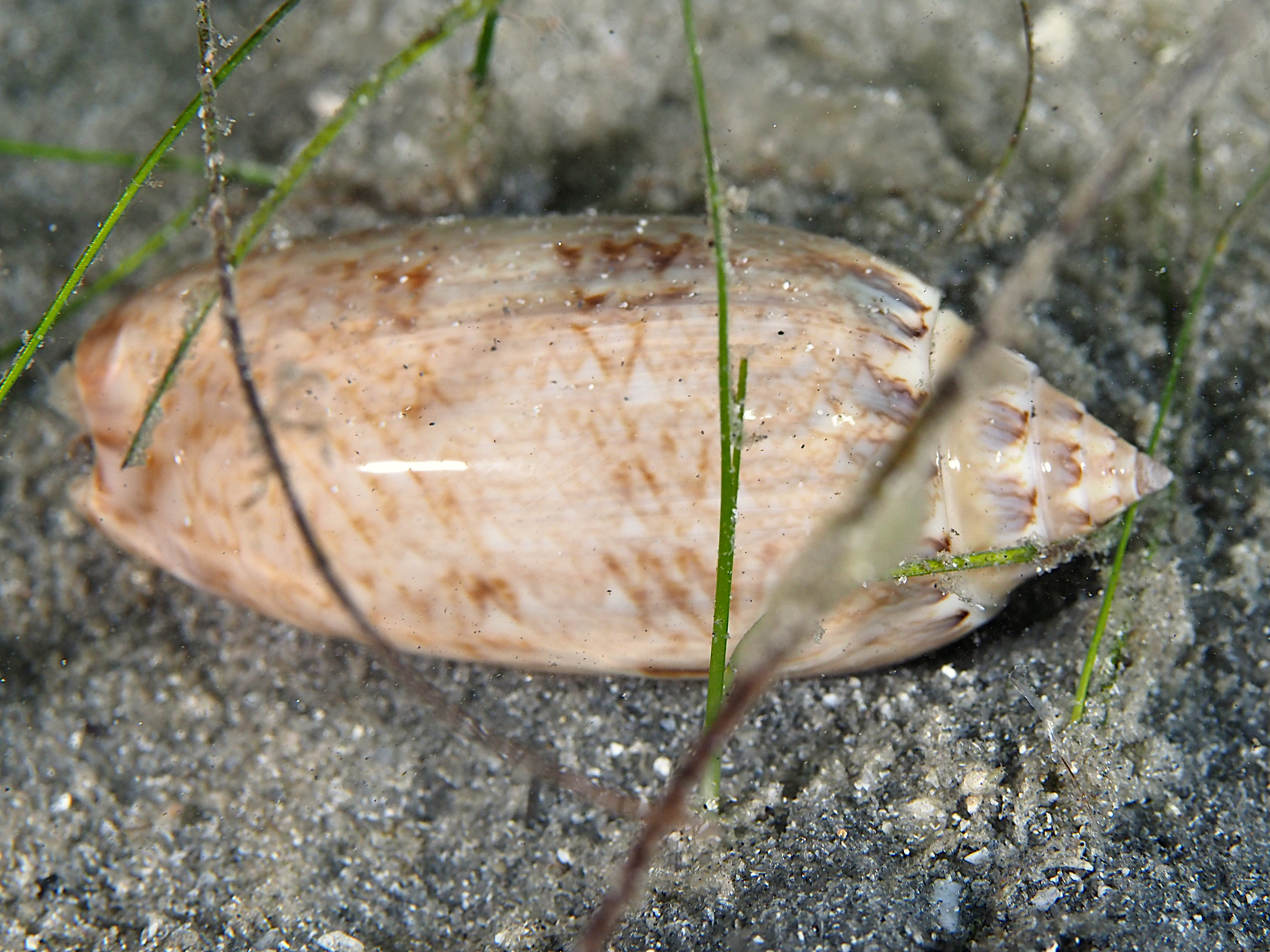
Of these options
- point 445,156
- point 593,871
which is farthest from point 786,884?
point 445,156

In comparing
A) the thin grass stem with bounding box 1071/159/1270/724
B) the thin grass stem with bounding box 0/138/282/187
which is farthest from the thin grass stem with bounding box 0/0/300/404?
the thin grass stem with bounding box 1071/159/1270/724

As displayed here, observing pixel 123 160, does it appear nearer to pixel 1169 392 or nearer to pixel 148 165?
pixel 148 165

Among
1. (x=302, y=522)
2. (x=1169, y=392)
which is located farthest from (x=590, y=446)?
(x=1169, y=392)

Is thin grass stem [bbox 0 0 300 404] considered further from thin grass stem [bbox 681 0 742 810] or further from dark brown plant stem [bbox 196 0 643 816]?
thin grass stem [bbox 681 0 742 810]

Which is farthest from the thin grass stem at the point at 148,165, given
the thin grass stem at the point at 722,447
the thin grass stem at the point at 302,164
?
the thin grass stem at the point at 722,447

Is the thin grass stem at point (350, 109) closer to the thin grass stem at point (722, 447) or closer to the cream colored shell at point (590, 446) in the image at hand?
the cream colored shell at point (590, 446)

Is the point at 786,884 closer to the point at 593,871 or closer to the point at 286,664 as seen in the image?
the point at 593,871
